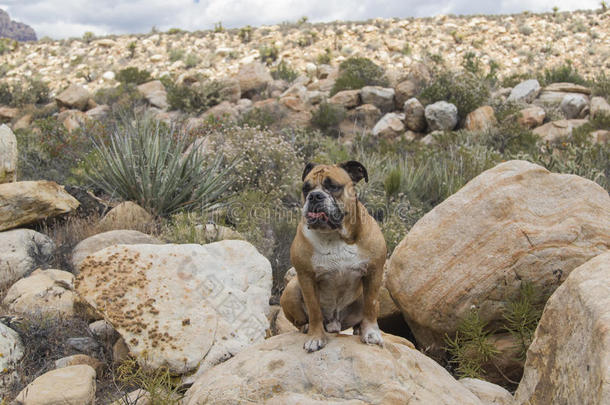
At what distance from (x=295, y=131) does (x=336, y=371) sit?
1051cm

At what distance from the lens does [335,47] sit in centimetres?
3189

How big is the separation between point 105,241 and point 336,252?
4.62m

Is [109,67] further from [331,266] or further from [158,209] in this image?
[331,266]

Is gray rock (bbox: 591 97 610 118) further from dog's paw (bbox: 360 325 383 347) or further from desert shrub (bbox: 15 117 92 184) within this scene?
dog's paw (bbox: 360 325 383 347)

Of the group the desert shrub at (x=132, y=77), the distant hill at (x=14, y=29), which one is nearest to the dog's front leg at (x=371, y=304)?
the desert shrub at (x=132, y=77)

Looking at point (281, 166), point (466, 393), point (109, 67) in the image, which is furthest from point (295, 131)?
point (109, 67)

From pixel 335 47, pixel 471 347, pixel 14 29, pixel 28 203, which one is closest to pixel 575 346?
pixel 471 347

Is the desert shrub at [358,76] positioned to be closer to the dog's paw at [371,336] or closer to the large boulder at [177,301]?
the large boulder at [177,301]

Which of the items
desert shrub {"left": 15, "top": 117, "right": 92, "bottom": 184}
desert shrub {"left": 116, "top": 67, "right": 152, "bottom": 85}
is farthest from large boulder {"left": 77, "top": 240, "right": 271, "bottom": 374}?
desert shrub {"left": 116, "top": 67, "right": 152, "bottom": 85}

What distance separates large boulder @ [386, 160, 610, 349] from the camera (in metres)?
4.51

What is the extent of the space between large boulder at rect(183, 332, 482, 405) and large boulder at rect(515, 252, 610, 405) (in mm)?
506

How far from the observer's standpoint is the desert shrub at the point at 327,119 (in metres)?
15.3

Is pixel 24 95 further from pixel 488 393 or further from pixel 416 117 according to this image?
pixel 488 393

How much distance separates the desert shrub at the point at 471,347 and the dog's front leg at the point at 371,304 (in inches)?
51.8
